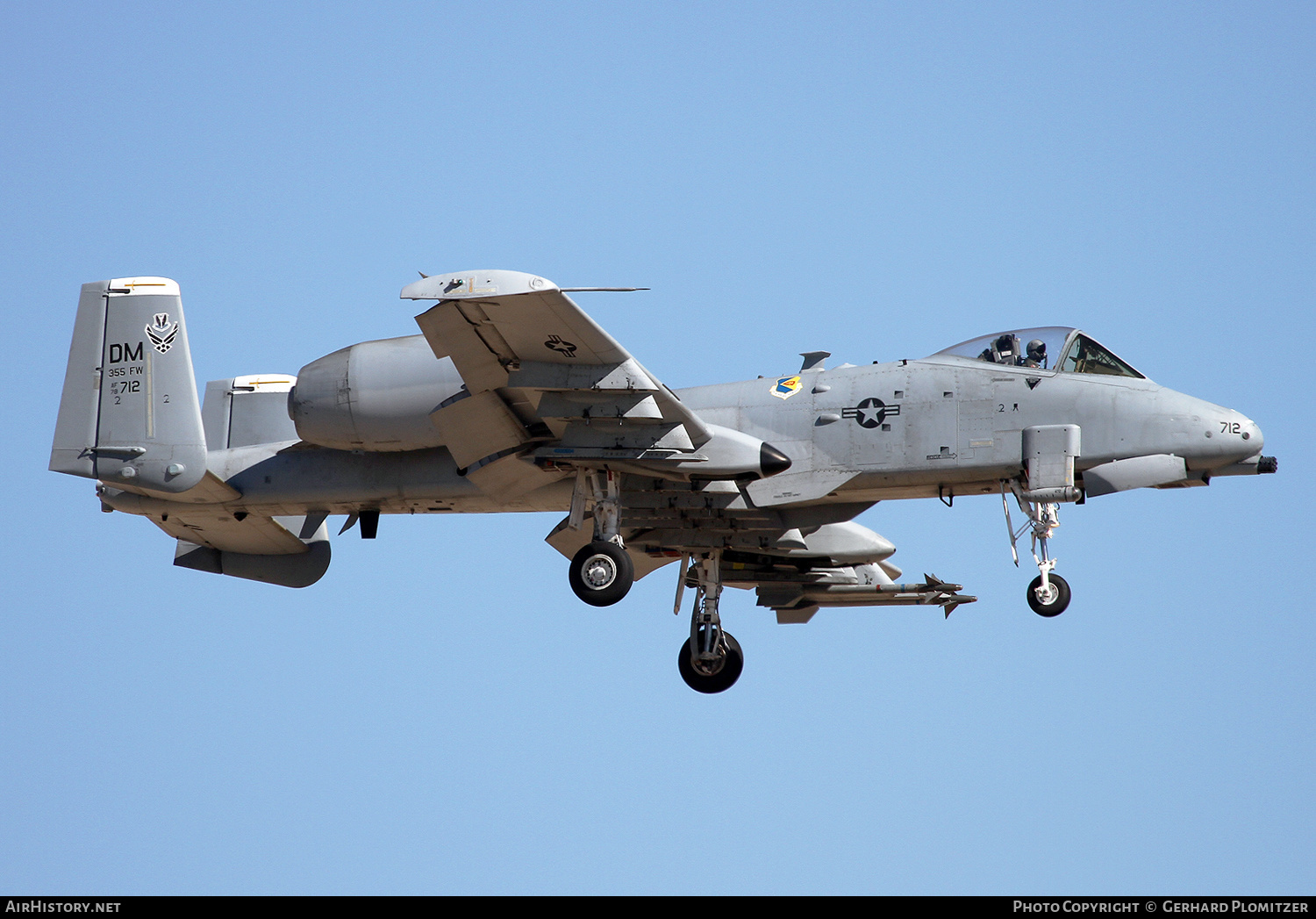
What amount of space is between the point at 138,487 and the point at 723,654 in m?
8.13

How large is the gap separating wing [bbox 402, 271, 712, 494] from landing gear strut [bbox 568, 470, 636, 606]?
609mm

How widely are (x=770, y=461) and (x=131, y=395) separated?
8.23 metres

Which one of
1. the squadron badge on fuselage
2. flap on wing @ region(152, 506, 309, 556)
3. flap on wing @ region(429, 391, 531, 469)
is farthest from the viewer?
→ flap on wing @ region(152, 506, 309, 556)

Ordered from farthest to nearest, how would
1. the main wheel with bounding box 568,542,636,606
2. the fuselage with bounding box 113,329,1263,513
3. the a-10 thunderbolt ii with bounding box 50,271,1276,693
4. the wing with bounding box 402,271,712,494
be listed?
the main wheel with bounding box 568,542,636,606 → the fuselage with bounding box 113,329,1263,513 → the a-10 thunderbolt ii with bounding box 50,271,1276,693 → the wing with bounding box 402,271,712,494

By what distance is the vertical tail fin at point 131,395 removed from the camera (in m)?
19.7

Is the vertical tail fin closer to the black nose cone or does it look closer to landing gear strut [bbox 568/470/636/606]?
landing gear strut [bbox 568/470/636/606]

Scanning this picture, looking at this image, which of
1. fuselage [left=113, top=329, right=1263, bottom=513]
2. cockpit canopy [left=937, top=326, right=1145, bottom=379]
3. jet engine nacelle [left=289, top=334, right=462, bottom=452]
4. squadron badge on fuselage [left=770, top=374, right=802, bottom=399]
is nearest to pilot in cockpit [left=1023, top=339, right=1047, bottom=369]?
→ cockpit canopy [left=937, top=326, right=1145, bottom=379]

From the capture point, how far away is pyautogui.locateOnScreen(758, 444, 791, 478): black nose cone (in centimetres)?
1797

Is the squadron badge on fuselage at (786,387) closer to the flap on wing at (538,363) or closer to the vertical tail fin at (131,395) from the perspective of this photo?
the flap on wing at (538,363)

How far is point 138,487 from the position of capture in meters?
19.8

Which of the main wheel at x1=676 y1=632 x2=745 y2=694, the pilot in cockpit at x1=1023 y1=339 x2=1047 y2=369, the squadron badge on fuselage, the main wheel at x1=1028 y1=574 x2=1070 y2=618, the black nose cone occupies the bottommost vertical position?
the main wheel at x1=676 y1=632 x2=745 y2=694
